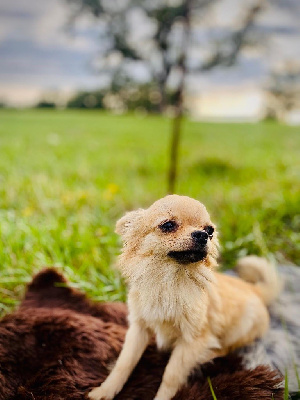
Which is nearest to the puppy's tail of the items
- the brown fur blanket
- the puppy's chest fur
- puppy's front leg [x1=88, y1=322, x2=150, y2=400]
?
the brown fur blanket

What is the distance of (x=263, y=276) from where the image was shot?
2.54 metres

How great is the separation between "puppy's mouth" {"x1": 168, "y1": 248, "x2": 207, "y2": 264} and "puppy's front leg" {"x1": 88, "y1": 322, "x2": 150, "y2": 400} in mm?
543

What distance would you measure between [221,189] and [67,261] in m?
2.13

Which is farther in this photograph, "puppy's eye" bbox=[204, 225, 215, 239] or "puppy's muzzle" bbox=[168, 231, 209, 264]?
"puppy's eye" bbox=[204, 225, 215, 239]

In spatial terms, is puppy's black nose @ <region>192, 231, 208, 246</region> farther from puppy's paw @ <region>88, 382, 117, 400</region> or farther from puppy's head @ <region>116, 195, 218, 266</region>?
puppy's paw @ <region>88, 382, 117, 400</region>

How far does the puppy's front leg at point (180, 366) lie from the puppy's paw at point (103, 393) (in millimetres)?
204

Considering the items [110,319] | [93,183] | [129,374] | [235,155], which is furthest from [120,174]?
[129,374]

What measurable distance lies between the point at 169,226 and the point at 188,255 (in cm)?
13

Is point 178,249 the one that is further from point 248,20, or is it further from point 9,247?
point 248,20

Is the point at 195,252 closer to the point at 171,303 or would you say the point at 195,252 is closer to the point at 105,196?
the point at 171,303

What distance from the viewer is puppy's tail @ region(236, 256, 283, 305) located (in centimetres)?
252

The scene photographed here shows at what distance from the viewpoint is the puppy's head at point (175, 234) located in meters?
1.40

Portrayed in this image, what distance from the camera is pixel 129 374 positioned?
5.90 feet

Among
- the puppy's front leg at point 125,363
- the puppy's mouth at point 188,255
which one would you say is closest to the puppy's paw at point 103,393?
the puppy's front leg at point 125,363
